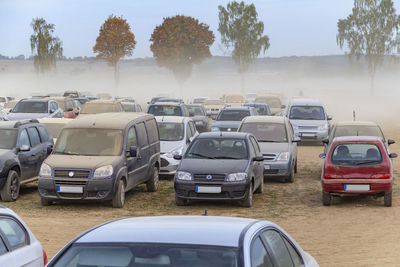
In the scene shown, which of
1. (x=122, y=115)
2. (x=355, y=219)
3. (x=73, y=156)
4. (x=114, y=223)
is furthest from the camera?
(x=122, y=115)

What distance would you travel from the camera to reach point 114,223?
536 centimetres

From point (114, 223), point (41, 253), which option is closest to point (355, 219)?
point (41, 253)

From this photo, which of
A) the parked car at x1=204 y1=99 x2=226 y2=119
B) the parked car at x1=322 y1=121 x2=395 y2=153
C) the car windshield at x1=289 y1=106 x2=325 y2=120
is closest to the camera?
the parked car at x1=322 y1=121 x2=395 y2=153

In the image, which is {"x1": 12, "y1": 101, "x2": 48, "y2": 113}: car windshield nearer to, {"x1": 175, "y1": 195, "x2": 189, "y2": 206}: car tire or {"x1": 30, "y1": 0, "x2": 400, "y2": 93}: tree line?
{"x1": 175, "y1": 195, "x2": 189, "y2": 206}: car tire

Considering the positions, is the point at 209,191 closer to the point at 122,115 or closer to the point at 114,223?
the point at 122,115

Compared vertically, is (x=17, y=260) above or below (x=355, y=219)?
above

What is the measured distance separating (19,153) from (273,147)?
6491 millimetres

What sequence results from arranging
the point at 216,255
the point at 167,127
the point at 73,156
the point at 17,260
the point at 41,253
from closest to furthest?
the point at 216,255 → the point at 17,260 → the point at 41,253 → the point at 73,156 → the point at 167,127

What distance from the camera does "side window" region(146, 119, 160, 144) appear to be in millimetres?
18562

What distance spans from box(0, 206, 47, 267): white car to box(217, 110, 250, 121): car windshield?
25.1 meters

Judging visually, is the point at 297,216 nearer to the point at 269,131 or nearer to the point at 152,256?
the point at 269,131

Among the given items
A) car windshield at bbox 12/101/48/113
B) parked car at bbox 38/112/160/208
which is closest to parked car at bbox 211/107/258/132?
car windshield at bbox 12/101/48/113

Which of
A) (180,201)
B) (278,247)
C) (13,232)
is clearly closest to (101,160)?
(180,201)

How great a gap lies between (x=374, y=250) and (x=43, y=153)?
898 cm
